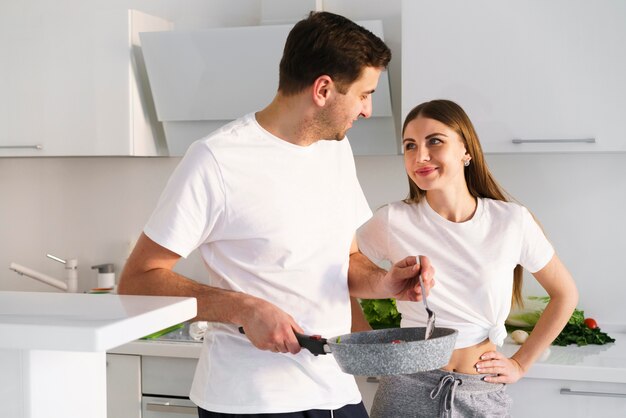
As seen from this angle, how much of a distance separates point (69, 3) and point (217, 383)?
189 centimetres

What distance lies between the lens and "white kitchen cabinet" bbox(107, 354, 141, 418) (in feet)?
9.13

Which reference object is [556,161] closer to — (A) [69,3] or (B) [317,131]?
(B) [317,131]

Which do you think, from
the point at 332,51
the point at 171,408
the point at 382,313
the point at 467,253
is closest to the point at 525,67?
the point at 467,253

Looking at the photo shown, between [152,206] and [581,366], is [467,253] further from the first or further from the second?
[152,206]

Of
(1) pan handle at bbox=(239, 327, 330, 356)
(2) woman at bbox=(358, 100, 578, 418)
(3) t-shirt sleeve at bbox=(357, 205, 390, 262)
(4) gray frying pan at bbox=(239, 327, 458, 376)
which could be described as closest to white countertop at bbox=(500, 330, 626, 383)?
(2) woman at bbox=(358, 100, 578, 418)

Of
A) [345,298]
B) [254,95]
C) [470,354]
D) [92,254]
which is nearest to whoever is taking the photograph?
[345,298]

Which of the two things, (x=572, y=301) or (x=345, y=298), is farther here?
(x=572, y=301)

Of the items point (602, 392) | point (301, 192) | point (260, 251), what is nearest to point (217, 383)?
point (260, 251)

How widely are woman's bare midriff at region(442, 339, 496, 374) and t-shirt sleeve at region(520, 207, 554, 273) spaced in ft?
0.88

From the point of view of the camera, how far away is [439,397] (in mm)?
1972

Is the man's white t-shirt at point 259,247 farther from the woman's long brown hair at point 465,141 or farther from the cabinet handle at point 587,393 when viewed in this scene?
the cabinet handle at point 587,393

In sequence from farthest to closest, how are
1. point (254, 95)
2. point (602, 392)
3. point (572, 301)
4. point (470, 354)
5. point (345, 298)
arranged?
point (254, 95) → point (602, 392) → point (572, 301) → point (470, 354) → point (345, 298)

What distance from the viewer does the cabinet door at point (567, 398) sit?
92.2 inches

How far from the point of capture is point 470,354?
6.67 feet
